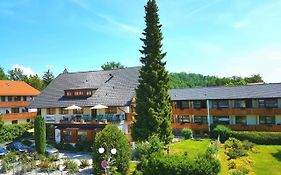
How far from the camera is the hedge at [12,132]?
52.1m

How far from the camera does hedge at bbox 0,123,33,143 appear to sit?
5206cm

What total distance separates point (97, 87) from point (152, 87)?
13788 millimetres

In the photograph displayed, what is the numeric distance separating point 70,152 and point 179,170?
73.2 feet

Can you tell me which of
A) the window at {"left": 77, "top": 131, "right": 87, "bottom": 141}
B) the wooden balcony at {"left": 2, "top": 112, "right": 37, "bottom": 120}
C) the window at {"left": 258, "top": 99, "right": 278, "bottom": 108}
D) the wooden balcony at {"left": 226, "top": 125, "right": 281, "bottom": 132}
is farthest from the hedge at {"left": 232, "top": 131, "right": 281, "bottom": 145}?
the wooden balcony at {"left": 2, "top": 112, "right": 37, "bottom": 120}

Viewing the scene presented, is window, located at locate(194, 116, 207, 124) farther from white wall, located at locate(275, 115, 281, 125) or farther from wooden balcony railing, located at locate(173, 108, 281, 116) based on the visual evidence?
white wall, located at locate(275, 115, 281, 125)

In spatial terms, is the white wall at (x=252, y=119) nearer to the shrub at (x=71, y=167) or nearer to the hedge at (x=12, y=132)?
the shrub at (x=71, y=167)

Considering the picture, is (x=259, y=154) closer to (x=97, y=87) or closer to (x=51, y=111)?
(x=97, y=87)

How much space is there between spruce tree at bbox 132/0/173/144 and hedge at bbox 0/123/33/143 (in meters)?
24.9

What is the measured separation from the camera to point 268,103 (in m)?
50.1

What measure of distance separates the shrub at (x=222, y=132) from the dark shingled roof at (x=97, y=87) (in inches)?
562

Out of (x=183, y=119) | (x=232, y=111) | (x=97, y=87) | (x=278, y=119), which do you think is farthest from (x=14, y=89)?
(x=278, y=119)

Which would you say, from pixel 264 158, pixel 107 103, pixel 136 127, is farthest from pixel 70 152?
pixel 264 158

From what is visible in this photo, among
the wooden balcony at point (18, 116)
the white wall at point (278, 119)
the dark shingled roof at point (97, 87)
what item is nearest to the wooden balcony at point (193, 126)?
the white wall at point (278, 119)

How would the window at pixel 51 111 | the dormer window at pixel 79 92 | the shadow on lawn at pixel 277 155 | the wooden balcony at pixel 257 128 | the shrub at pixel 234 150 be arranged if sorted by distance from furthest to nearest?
1. the window at pixel 51 111
2. the dormer window at pixel 79 92
3. the wooden balcony at pixel 257 128
4. the shrub at pixel 234 150
5. the shadow on lawn at pixel 277 155
